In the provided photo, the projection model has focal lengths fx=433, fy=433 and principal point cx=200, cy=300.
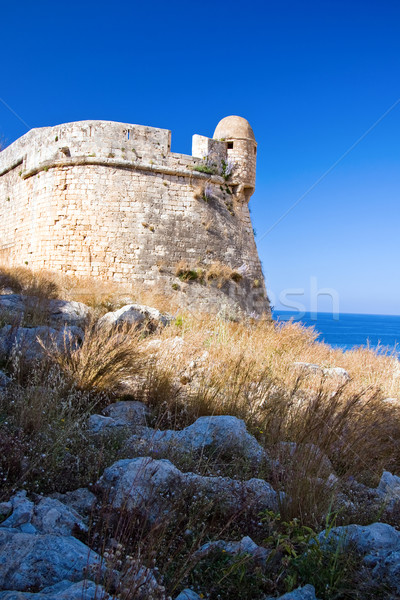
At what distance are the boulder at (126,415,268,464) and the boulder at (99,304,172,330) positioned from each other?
3.37m

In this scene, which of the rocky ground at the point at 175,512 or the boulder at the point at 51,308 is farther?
the boulder at the point at 51,308

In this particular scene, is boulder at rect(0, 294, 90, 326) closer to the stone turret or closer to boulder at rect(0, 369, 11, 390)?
boulder at rect(0, 369, 11, 390)

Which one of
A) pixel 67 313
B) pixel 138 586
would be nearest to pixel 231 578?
pixel 138 586

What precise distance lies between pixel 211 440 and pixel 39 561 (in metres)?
1.66

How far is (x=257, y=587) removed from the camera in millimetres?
1752

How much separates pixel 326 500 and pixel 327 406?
134 centimetres

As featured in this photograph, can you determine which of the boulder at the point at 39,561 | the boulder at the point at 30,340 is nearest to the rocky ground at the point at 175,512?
the boulder at the point at 39,561

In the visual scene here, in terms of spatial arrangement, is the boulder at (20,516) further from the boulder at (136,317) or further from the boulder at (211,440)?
the boulder at (136,317)

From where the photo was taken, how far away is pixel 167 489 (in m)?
2.30

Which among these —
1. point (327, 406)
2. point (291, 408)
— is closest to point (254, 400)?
point (291, 408)

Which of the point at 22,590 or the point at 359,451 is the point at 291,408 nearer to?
the point at 359,451

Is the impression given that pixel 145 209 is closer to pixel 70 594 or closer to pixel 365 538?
pixel 365 538

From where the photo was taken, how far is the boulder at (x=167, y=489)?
2174 millimetres

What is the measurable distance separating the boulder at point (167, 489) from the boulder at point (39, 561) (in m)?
0.45
